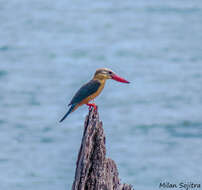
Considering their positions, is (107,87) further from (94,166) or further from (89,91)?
(94,166)

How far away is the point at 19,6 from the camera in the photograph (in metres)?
28.1

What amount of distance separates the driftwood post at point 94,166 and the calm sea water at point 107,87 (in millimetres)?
Answer: 7765

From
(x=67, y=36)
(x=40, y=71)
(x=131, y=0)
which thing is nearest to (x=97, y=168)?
(x=40, y=71)

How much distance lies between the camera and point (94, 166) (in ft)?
19.2

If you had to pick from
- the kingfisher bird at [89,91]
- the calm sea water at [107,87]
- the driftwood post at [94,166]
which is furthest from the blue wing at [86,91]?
the calm sea water at [107,87]

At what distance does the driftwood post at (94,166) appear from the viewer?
578 centimetres

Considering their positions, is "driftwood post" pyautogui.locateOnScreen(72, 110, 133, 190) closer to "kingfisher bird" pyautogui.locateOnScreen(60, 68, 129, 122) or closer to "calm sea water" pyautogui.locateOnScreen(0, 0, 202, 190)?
"kingfisher bird" pyautogui.locateOnScreen(60, 68, 129, 122)

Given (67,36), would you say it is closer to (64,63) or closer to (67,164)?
(64,63)

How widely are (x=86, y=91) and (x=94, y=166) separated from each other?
1.77m

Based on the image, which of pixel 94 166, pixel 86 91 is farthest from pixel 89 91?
pixel 94 166

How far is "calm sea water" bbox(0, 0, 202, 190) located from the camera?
14.8 meters

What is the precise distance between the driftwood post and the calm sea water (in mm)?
7765

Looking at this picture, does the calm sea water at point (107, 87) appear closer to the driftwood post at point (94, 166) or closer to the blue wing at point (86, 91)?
the blue wing at point (86, 91)

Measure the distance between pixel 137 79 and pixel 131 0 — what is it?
30.9 feet
